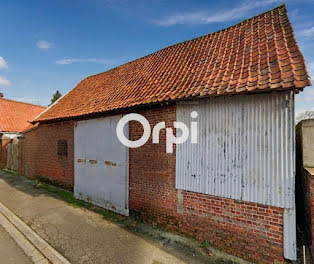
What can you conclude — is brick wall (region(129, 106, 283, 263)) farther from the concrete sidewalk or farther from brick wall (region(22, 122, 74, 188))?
brick wall (region(22, 122, 74, 188))

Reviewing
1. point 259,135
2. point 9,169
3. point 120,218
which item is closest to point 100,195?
point 120,218

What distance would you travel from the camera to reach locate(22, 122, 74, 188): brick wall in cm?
808

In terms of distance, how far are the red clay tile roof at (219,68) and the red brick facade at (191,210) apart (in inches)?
37.5

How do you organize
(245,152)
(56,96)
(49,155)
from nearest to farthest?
(245,152) < (49,155) < (56,96)

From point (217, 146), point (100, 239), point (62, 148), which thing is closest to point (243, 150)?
point (217, 146)

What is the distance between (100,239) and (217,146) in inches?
146

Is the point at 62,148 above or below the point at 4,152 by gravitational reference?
above

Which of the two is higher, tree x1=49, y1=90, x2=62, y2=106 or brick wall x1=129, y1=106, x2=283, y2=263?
tree x1=49, y1=90, x2=62, y2=106

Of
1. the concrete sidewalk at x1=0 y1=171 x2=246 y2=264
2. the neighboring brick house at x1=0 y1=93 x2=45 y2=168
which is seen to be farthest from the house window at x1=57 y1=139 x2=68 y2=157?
the neighboring brick house at x1=0 y1=93 x2=45 y2=168

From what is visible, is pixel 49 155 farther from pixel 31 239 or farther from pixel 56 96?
pixel 56 96

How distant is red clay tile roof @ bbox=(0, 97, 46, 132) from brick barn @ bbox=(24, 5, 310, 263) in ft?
41.4

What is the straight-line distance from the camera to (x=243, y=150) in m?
3.77

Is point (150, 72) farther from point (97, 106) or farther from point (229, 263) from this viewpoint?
point (229, 263)

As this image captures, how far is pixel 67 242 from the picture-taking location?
431 cm
